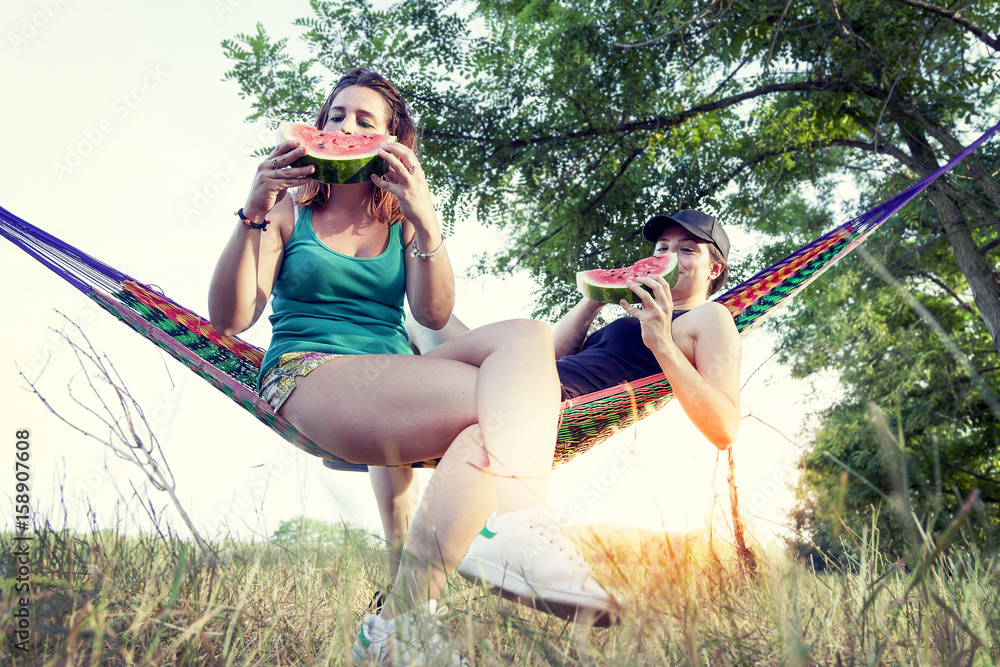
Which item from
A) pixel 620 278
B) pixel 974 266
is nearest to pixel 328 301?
pixel 620 278

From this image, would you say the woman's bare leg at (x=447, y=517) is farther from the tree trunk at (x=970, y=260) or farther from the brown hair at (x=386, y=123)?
the tree trunk at (x=970, y=260)

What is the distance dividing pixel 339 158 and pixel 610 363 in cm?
142

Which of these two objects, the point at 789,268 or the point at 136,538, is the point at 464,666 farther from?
the point at 789,268

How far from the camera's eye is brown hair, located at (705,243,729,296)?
10.8ft

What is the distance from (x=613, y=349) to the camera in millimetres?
2998

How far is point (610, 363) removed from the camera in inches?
→ 114

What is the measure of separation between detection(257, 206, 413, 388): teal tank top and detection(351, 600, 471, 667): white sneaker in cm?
79

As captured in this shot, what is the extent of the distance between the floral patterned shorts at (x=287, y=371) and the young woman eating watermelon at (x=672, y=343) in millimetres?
613

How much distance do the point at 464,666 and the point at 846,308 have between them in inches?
457

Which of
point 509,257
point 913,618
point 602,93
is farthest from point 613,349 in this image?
point 509,257

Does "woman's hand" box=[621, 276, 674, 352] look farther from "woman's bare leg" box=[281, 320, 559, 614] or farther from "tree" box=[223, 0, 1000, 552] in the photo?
"tree" box=[223, 0, 1000, 552]

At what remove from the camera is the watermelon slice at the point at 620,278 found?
2893 mm

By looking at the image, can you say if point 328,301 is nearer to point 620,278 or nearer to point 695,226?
point 620,278

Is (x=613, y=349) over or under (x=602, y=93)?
under
